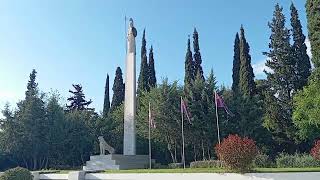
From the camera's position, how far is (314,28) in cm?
3141

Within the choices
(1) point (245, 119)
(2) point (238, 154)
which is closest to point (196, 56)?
(1) point (245, 119)

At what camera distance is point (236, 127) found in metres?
36.9

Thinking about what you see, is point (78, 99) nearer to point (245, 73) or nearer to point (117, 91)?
point (117, 91)

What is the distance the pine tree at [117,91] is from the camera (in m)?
50.0

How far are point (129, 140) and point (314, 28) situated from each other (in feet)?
57.3

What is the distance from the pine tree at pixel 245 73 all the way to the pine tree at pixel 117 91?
16.8 meters

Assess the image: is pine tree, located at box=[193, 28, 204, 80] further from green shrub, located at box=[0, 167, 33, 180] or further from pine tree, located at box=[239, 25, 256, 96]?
green shrub, located at box=[0, 167, 33, 180]

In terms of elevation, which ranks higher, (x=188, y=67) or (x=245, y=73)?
(x=188, y=67)

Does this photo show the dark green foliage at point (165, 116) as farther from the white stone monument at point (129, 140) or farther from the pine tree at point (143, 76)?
the pine tree at point (143, 76)

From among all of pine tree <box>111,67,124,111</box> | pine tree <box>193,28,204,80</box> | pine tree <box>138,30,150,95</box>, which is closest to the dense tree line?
pine tree <box>193,28,204,80</box>

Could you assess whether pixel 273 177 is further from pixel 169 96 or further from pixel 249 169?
pixel 169 96

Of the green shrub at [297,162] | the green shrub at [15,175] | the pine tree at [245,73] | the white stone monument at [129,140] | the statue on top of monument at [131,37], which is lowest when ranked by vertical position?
the green shrub at [15,175]

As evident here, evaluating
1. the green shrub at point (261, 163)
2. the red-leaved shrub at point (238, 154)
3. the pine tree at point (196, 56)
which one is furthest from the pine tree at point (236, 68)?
the red-leaved shrub at point (238, 154)

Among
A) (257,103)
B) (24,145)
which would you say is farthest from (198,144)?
(24,145)
